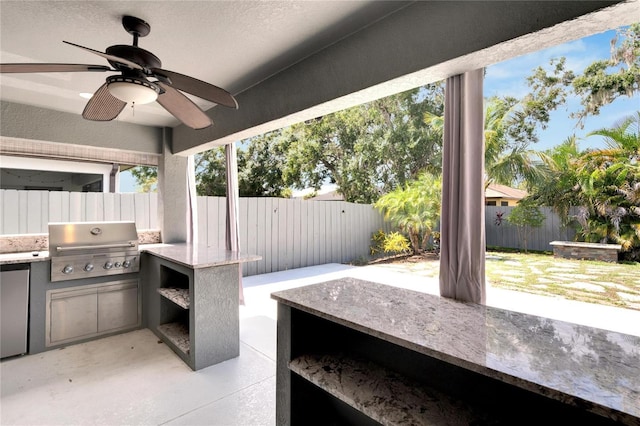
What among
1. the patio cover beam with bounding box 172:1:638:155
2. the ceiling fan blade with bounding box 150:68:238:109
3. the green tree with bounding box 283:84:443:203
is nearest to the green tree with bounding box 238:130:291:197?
the green tree with bounding box 283:84:443:203

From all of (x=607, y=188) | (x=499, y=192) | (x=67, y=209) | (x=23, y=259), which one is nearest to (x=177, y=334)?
(x=23, y=259)

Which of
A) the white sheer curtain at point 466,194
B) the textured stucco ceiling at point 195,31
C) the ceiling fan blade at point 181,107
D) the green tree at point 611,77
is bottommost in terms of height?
the white sheer curtain at point 466,194

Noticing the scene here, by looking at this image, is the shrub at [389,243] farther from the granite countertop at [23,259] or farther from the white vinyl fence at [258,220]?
the granite countertop at [23,259]

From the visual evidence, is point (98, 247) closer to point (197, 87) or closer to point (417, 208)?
point (197, 87)

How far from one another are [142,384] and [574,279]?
593cm

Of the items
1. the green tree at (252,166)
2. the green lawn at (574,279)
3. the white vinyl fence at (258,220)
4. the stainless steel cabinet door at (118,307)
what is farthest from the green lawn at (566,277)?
the green tree at (252,166)

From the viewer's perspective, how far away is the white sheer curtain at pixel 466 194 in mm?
1631

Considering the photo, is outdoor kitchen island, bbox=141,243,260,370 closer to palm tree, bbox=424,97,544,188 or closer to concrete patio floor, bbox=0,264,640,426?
concrete patio floor, bbox=0,264,640,426

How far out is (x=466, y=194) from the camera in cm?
166

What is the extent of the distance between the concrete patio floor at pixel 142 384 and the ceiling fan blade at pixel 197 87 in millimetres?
1979

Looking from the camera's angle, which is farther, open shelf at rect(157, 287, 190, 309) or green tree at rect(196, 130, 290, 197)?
green tree at rect(196, 130, 290, 197)

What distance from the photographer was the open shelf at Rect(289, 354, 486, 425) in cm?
111

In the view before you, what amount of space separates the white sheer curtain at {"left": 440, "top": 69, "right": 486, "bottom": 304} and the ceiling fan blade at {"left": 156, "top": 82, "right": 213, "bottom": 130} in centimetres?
161

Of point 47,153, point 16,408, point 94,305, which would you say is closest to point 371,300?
point 16,408
